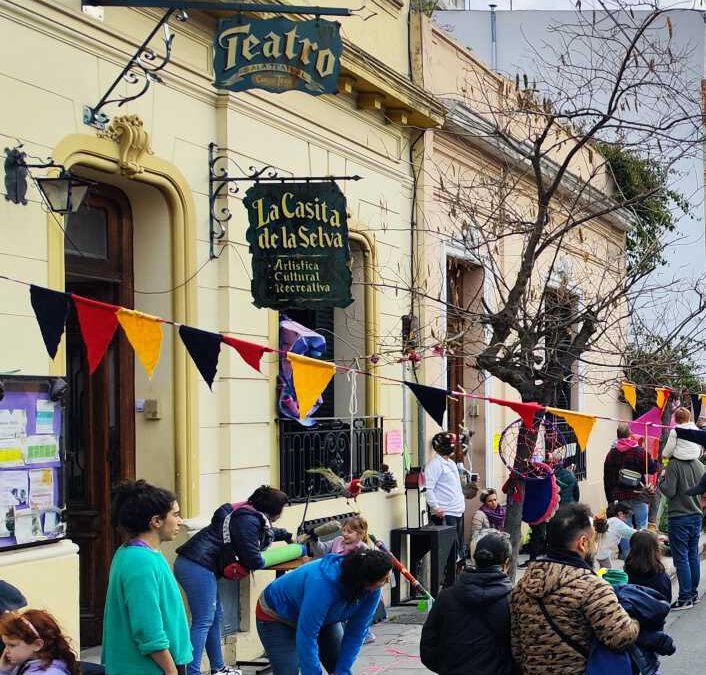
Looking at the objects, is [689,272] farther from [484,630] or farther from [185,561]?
[484,630]

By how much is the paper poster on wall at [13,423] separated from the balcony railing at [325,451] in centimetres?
351

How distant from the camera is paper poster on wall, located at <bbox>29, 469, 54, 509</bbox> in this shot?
750 centimetres

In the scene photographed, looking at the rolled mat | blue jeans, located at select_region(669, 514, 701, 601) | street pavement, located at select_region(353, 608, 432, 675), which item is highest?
the rolled mat

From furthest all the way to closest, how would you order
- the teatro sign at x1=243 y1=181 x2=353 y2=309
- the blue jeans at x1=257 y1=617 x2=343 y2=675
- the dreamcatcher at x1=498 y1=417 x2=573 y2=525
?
the dreamcatcher at x1=498 y1=417 x2=573 y2=525
the teatro sign at x1=243 y1=181 x2=353 y2=309
the blue jeans at x1=257 y1=617 x2=343 y2=675

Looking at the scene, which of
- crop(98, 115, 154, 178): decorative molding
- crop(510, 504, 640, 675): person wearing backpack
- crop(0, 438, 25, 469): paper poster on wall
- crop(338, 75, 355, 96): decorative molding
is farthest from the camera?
crop(338, 75, 355, 96): decorative molding

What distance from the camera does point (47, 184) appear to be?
7652 millimetres

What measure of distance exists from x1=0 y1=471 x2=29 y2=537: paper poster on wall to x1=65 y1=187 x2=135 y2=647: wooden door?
1.73 metres

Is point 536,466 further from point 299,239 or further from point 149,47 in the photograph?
point 149,47

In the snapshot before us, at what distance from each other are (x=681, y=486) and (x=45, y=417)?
733 cm

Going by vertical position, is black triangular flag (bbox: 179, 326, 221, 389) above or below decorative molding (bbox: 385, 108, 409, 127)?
below

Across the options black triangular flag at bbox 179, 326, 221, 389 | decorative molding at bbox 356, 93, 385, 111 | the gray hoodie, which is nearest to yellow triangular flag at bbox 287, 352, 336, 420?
black triangular flag at bbox 179, 326, 221, 389

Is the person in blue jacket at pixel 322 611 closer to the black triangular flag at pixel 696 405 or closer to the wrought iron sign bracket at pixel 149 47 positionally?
the wrought iron sign bracket at pixel 149 47

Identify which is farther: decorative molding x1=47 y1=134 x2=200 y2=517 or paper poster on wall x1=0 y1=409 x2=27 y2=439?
decorative molding x1=47 y1=134 x2=200 y2=517

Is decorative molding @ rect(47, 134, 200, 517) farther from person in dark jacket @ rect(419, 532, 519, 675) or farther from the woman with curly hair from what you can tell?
the woman with curly hair
